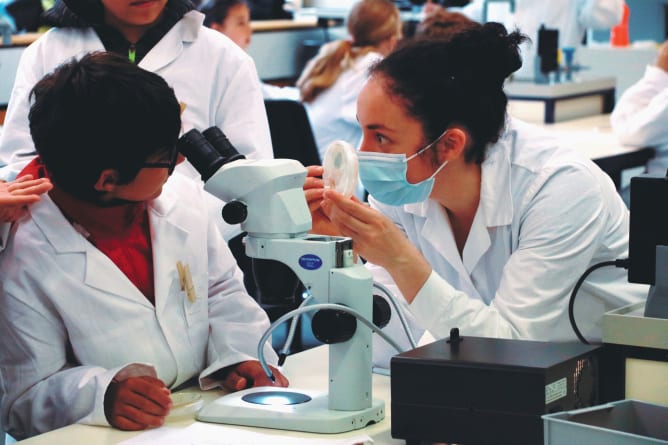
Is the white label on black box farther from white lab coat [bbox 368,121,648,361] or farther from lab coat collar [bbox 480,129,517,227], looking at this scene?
lab coat collar [bbox 480,129,517,227]

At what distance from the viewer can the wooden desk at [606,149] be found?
3473 millimetres

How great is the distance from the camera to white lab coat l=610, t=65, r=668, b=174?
3.52 metres

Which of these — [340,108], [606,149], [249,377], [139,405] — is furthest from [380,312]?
[340,108]

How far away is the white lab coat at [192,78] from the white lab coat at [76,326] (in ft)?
2.22

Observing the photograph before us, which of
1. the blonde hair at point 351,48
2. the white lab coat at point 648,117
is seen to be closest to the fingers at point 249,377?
the white lab coat at point 648,117

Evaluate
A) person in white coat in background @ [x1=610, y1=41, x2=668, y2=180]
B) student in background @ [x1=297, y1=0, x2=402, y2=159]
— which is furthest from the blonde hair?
person in white coat in background @ [x1=610, y1=41, x2=668, y2=180]

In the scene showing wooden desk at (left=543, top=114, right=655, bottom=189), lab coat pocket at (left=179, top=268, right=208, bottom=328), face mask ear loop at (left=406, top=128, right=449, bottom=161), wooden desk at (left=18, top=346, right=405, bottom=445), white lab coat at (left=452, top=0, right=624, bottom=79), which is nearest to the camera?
wooden desk at (left=18, top=346, right=405, bottom=445)

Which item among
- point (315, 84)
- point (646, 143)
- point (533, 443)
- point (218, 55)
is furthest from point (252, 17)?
point (533, 443)

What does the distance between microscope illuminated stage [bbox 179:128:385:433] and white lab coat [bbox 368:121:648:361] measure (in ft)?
0.90

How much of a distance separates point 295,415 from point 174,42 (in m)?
1.09

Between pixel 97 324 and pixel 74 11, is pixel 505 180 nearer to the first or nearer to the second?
pixel 97 324

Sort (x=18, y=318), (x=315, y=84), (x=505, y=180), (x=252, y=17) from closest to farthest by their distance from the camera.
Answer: (x=18, y=318) < (x=505, y=180) < (x=315, y=84) < (x=252, y=17)

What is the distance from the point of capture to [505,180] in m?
1.76

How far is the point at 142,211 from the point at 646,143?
2.50 m
